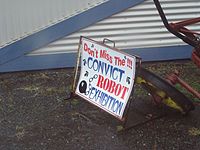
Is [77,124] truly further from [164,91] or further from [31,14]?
[31,14]

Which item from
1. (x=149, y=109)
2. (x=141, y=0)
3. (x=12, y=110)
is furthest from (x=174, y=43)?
(x=12, y=110)

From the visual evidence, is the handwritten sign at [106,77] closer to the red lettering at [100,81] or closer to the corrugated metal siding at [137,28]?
the red lettering at [100,81]

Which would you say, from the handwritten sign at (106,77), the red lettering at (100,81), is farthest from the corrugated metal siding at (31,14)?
the red lettering at (100,81)

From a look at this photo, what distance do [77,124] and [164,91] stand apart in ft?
3.32

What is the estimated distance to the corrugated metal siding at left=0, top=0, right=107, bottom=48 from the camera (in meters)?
5.64

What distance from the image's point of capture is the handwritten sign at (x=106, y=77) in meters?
4.27

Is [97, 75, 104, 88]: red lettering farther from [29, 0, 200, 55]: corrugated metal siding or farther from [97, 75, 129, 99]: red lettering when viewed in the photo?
[29, 0, 200, 55]: corrugated metal siding

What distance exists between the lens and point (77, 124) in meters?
4.55

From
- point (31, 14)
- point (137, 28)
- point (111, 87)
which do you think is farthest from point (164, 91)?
point (31, 14)

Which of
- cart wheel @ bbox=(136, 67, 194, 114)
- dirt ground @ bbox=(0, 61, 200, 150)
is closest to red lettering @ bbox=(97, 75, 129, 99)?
cart wheel @ bbox=(136, 67, 194, 114)

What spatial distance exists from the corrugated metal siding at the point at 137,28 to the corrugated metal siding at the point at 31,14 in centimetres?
32

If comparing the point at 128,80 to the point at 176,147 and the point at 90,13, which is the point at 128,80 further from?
the point at 90,13

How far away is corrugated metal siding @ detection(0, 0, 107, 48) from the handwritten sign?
1.24 metres

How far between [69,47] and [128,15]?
991 millimetres
